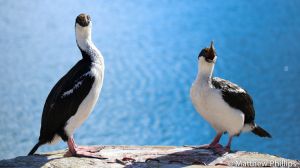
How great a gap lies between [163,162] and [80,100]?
0.98 metres

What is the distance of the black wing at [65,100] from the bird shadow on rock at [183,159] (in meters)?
0.75

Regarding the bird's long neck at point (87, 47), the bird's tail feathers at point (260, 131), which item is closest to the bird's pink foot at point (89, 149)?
the bird's long neck at point (87, 47)

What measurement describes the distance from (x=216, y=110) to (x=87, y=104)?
1288 mm

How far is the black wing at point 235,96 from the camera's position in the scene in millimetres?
6203

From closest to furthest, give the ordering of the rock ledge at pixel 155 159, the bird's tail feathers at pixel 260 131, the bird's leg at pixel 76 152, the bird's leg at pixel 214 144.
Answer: the rock ledge at pixel 155 159 → the bird's leg at pixel 76 152 → the bird's leg at pixel 214 144 → the bird's tail feathers at pixel 260 131

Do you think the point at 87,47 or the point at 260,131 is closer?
the point at 87,47

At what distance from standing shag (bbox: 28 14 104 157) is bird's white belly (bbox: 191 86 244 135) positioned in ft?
3.30

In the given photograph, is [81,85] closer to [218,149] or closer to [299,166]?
[218,149]

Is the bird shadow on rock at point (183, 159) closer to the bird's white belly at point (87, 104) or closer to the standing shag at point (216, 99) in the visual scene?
the standing shag at point (216, 99)

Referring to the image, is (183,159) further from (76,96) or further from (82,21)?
(82,21)

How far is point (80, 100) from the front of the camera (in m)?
5.82

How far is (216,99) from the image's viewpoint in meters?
6.12

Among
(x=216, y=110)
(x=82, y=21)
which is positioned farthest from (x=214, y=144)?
(x=82, y=21)

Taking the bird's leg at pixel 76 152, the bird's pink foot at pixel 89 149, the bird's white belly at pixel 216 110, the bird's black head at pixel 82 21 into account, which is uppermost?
the bird's black head at pixel 82 21
